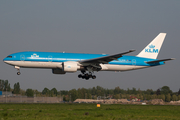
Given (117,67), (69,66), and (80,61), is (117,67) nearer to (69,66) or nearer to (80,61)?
(80,61)

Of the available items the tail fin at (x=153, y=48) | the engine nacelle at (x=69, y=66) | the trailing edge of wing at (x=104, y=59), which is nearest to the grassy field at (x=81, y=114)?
the engine nacelle at (x=69, y=66)

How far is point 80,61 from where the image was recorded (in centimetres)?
4500

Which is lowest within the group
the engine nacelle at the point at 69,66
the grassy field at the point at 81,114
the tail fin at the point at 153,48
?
the grassy field at the point at 81,114

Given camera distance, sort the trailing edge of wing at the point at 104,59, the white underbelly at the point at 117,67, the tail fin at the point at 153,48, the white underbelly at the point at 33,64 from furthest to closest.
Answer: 1. the tail fin at the point at 153,48
2. the white underbelly at the point at 117,67
3. the trailing edge of wing at the point at 104,59
4. the white underbelly at the point at 33,64

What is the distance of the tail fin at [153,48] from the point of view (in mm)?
52097

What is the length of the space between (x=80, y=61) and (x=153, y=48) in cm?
1723

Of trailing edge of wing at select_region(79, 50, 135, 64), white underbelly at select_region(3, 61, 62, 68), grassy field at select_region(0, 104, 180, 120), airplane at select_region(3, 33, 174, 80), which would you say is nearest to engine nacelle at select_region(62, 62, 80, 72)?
airplane at select_region(3, 33, 174, 80)

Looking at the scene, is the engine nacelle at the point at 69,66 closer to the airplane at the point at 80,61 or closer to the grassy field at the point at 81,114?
the airplane at the point at 80,61

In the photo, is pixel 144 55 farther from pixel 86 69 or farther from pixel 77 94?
pixel 77 94

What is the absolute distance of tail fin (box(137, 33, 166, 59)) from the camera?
171ft

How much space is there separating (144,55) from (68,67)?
1683cm

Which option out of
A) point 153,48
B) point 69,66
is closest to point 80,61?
point 69,66

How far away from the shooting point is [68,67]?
143ft

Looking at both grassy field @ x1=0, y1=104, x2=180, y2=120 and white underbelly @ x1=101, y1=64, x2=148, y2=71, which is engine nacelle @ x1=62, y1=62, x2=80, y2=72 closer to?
white underbelly @ x1=101, y1=64, x2=148, y2=71
